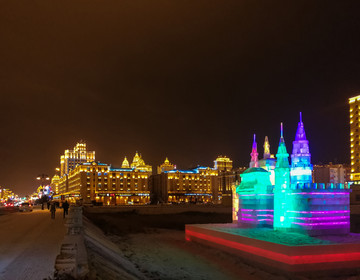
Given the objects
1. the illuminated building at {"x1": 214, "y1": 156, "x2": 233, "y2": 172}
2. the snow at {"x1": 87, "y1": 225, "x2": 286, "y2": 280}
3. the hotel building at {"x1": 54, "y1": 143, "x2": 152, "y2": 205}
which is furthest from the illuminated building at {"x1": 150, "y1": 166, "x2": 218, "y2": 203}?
the snow at {"x1": 87, "y1": 225, "x2": 286, "y2": 280}

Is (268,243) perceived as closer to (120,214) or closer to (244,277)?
(244,277)

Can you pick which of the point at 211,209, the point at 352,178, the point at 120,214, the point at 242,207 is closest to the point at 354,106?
the point at 352,178

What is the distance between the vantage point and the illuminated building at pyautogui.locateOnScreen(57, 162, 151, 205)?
13150 centimetres

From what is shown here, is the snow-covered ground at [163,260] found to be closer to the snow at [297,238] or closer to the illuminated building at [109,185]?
the snow at [297,238]

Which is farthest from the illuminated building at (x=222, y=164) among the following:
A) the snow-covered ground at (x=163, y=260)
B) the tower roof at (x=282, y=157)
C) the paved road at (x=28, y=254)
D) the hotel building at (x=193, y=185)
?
the paved road at (x=28, y=254)

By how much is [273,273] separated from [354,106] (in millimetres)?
86742

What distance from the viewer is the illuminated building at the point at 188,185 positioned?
14788 centimetres

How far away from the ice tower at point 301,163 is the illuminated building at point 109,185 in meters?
104

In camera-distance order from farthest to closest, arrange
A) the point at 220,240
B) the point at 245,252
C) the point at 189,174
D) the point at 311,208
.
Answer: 1. the point at 189,174
2. the point at 220,240
3. the point at 311,208
4. the point at 245,252

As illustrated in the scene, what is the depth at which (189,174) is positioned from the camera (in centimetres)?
15138

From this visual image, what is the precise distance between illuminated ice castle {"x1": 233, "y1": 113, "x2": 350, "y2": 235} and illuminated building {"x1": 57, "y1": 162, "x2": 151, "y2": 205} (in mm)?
102621

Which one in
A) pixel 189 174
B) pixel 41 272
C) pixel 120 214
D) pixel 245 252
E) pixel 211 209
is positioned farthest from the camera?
pixel 189 174

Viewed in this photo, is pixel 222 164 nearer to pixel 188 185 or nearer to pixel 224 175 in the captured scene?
pixel 224 175

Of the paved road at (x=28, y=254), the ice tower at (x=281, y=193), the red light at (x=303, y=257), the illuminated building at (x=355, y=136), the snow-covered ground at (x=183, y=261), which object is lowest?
the snow-covered ground at (x=183, y=261)
